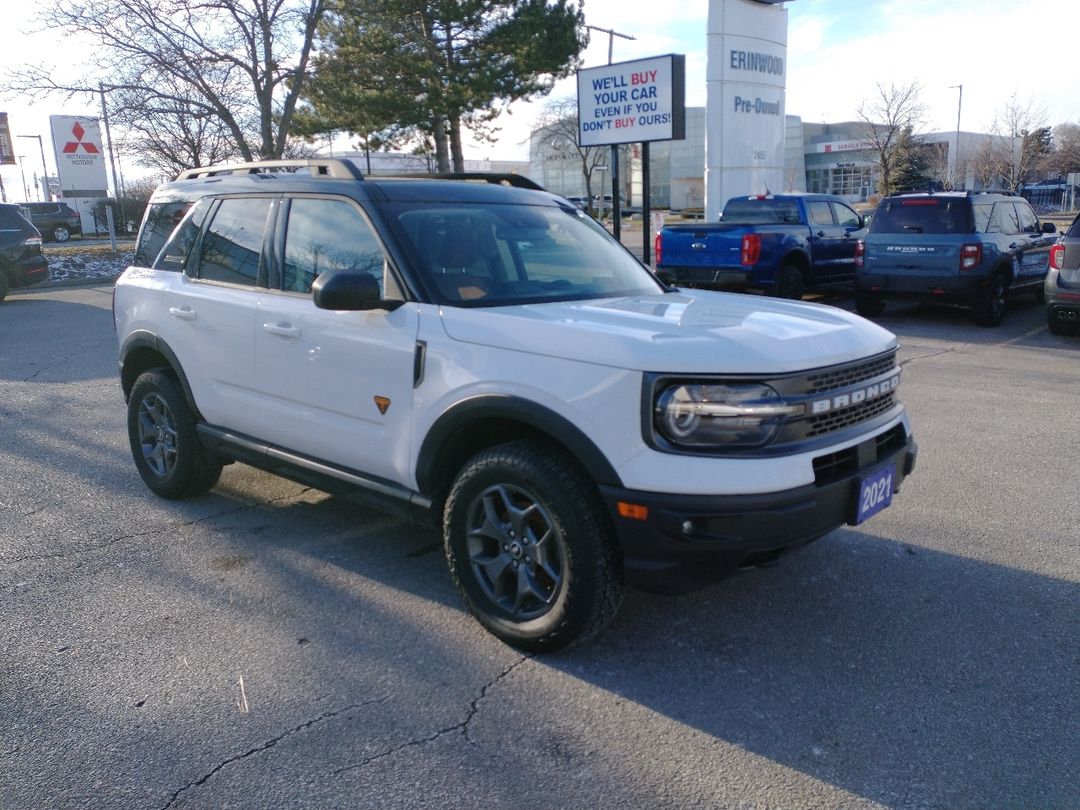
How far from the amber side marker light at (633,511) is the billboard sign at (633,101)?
490 inches

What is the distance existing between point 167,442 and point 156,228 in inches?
51.2

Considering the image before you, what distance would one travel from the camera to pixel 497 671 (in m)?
3.51

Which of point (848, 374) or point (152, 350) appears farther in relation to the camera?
point (152, 350)

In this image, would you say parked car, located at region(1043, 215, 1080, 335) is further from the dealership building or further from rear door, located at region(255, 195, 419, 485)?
the dealership building

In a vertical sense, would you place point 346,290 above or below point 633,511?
above

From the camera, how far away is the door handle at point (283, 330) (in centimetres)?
429

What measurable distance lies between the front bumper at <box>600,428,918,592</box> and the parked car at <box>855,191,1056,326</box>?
973 cm

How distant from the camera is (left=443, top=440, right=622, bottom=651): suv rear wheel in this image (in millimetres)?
3316

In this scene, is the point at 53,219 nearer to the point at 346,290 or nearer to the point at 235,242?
the point at 235,242

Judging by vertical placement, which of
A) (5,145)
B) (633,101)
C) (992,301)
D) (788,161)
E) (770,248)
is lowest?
(992,301)

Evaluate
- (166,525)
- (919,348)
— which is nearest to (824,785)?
(166,525)

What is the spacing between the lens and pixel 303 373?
430cm

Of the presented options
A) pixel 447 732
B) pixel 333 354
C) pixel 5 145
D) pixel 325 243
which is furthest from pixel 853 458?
pixel 5 145

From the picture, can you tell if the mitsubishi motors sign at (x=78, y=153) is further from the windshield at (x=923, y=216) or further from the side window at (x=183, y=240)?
the side window at (x=183, y=240)
